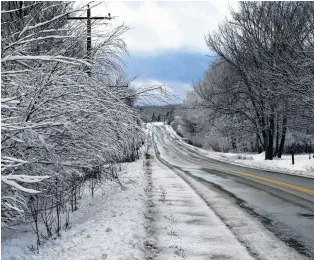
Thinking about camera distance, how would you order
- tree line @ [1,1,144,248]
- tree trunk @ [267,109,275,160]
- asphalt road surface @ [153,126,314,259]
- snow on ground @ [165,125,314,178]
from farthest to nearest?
tree trunk @ [267,109,275,160]
snow on ground @ [165,125,314,178]
asphalt road surface @ [153,126,314,259]
tree line @ [1,1,144,248]

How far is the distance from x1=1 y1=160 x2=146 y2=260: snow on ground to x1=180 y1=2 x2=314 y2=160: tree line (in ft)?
43.9

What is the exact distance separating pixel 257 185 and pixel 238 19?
18.9 metres

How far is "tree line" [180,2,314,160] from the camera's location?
22500 millimetres

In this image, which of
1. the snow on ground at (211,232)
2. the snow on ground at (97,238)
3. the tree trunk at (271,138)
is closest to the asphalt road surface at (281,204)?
the snow on ground at (211,232)

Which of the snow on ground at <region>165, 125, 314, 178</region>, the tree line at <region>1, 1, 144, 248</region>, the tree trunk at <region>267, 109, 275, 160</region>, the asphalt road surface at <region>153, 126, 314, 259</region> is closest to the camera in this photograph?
the tree line at <region>1, 1, 144, 248</region>

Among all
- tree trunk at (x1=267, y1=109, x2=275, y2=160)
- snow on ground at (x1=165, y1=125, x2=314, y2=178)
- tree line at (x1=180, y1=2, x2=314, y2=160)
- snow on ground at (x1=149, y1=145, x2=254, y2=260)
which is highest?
tree line at (x1=180, y1=2, x2=314, y2=160)

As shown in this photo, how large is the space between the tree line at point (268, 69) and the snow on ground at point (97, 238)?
13392mm

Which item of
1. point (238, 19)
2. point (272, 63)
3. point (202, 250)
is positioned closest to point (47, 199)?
point (202, 250)

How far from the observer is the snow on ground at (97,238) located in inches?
259

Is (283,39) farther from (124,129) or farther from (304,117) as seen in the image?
(124,129)

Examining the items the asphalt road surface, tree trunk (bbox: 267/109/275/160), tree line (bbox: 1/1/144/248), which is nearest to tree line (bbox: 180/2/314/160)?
tree trunk (bbox: 267/109/275/160)

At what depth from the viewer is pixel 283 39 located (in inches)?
934

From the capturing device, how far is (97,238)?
7.35m

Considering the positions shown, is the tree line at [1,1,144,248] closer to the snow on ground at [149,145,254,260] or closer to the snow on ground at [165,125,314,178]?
the snow on ground at [149,145,254,260]
